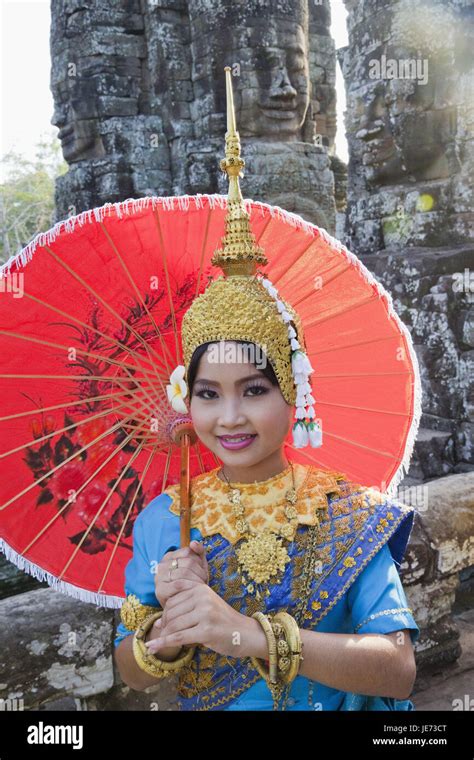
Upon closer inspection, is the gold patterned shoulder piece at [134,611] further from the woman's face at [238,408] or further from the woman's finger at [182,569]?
the woman's face at [238,408]

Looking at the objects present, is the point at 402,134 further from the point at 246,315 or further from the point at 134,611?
the point at 134,611

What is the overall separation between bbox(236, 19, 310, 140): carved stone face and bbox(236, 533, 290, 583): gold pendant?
7.60 metres

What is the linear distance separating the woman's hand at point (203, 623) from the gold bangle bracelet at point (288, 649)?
0.18 ft

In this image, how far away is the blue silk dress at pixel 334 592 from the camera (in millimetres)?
1395

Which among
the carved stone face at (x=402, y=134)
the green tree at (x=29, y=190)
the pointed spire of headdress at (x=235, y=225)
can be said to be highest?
the green tree at (x=29, y=190)

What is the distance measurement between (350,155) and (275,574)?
147 inches

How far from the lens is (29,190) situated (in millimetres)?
32875

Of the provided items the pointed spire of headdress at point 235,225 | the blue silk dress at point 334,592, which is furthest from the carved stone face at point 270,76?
the blue silk dress at point 334,592

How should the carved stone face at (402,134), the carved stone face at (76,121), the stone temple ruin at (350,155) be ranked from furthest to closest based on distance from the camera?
the carved stone face at (76,121) → the carved stone face at (402,134) → the stone temple ruin at (350,155)

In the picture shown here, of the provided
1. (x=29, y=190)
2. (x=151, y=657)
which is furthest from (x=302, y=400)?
(x=29, y=190)

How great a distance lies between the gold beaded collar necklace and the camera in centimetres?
143
